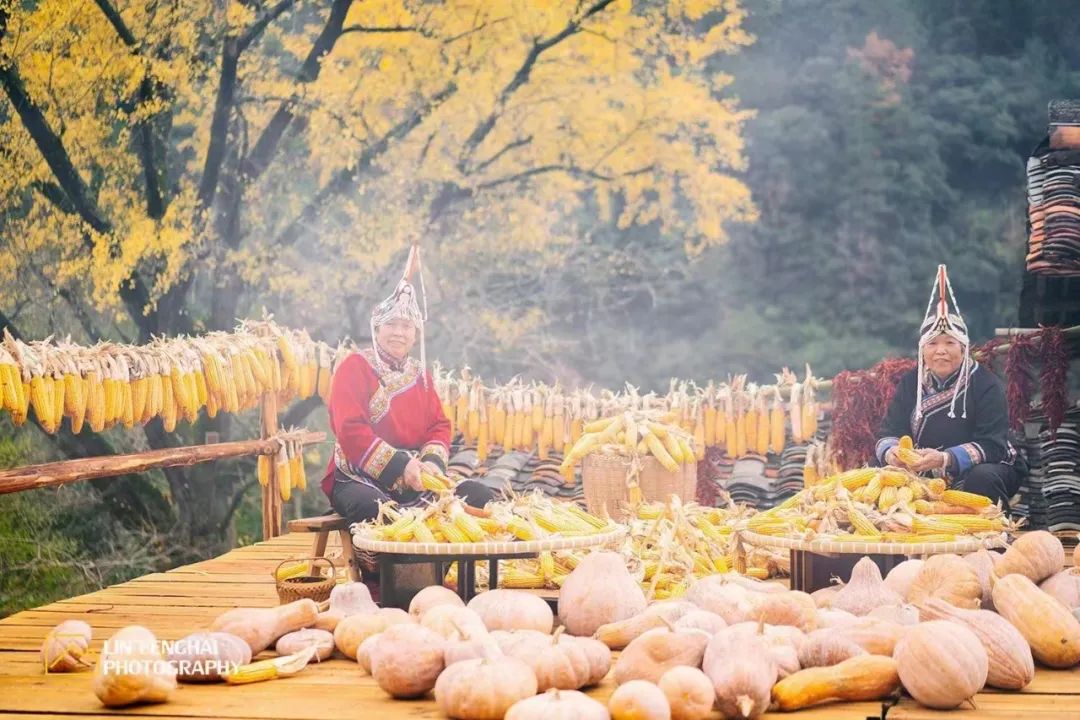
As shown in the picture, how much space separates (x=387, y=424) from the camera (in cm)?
520

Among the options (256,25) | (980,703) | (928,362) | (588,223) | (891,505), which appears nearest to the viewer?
(980,703)

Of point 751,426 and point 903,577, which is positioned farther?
point 751,426

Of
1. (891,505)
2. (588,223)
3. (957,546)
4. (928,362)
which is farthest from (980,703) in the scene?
(588,223)

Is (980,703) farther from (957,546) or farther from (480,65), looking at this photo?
(480,65)

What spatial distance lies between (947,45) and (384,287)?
4.32 meters

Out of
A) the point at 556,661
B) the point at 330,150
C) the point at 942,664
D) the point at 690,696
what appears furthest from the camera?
the point at 330,150

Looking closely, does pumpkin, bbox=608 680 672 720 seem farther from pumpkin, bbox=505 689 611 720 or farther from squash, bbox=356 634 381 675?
squash, bbox=356 634 381 675


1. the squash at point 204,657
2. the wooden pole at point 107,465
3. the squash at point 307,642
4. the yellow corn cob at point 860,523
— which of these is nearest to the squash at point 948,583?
the yellow corn cob at point 860,523

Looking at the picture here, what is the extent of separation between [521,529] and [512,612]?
0.61m

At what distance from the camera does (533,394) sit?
292 inches

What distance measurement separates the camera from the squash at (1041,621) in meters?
3.31

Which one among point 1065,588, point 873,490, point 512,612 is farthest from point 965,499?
point 512,612

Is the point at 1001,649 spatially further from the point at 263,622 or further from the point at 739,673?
the point at 263,622

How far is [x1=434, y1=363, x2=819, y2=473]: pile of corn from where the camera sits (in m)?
7.22
